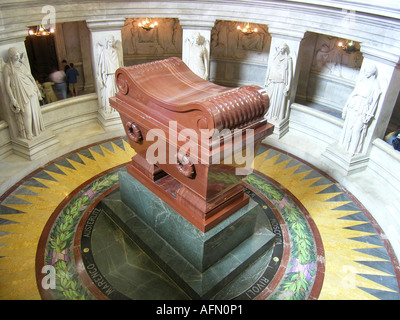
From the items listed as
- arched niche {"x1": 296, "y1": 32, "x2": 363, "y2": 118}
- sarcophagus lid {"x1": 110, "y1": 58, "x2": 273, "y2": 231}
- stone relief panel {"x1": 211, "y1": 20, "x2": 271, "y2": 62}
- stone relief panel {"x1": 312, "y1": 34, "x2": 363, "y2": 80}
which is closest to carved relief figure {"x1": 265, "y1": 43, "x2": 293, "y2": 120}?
arched niche {"x1": 296, "y1": 32, "x2": 363, "y2": 118}

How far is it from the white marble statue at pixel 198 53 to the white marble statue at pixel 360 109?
10.1 ft

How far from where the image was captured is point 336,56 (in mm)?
8273

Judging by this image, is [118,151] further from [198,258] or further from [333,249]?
[333,249]

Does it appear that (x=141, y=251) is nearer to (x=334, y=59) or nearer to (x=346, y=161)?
(x=346, y=161)

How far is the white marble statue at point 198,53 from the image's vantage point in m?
6.90

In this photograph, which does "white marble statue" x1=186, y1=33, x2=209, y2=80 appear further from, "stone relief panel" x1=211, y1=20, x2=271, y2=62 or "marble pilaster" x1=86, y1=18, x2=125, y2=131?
"stone relief panel" x1=211, y1=20, x2=271, y2=62

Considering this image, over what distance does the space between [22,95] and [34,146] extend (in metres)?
0.96

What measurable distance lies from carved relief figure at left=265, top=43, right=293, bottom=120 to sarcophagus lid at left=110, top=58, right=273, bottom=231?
110 inches

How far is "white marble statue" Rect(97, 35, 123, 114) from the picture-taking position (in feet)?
21.3

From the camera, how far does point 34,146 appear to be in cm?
608

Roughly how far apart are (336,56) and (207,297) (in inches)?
275

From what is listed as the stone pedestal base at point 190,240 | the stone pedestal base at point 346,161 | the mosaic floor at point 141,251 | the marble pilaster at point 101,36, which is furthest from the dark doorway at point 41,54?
the stone pedestal base at point 346,161

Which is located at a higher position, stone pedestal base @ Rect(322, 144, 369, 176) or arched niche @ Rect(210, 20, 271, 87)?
arched niche @ Rect(210, 20, 271, 87)

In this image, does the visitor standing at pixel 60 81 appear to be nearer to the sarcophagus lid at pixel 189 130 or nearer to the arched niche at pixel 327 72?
the sarcophagus lid at pixel 189 130
